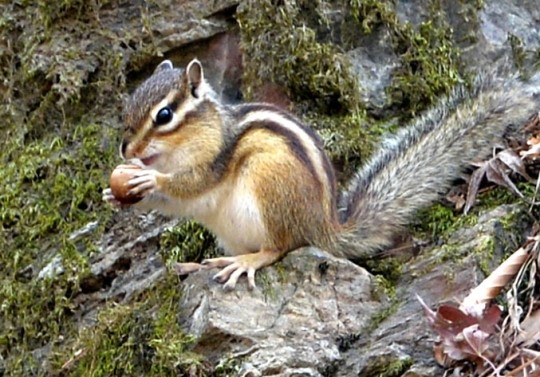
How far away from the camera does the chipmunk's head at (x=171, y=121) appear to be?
423 centimetres

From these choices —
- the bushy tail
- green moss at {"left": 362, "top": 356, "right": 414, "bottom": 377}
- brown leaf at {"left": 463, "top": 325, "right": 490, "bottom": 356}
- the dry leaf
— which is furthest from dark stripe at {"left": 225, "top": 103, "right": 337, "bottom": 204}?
brown leaf at {"left": 463, "top": 325, "right": 490, "bottom": 356}

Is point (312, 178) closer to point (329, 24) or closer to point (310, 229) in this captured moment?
point (310, 229)

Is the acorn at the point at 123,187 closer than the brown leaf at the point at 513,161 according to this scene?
Yes

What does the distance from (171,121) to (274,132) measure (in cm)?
38

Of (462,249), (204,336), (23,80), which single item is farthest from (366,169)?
(23,80)

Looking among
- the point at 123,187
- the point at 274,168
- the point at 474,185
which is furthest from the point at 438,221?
the point at 123,187

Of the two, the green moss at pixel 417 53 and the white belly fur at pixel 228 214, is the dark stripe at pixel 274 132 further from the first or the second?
the green moss at pixel 417 53

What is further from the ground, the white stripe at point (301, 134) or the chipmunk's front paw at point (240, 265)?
the white stripe at point (301, 134)

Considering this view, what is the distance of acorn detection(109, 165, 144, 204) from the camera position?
4180 millimetres

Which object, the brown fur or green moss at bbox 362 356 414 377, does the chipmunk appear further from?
green moss at bbox 362 356 414 377

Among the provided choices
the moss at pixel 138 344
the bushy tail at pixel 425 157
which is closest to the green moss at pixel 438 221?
the bushy tail at pixel 425 157

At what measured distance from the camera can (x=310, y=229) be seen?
4.21 m

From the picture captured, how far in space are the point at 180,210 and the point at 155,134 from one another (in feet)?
0.98

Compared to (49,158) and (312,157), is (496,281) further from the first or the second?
(49,158)
